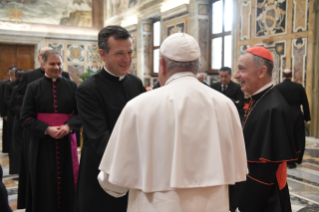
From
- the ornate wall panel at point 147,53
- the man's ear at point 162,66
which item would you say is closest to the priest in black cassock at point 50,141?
the man's ear at point 162,66

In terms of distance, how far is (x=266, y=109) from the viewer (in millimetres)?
2234

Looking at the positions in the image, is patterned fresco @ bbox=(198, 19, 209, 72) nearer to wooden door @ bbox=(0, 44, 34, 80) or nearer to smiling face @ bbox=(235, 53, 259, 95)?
smiling face @ bbox=(235, 53, 259, 95)

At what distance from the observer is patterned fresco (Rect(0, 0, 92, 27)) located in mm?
15578

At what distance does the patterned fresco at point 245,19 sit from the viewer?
859cm

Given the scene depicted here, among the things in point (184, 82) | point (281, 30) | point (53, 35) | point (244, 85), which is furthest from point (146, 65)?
point (184, 82)

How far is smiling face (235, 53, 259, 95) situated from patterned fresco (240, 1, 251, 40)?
6.63 metres

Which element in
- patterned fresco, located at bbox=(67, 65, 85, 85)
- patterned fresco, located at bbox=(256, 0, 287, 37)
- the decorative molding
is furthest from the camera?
patterned fresco, located at bbox=(67, 65, 85, 85)

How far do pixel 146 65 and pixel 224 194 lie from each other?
43.7 ft

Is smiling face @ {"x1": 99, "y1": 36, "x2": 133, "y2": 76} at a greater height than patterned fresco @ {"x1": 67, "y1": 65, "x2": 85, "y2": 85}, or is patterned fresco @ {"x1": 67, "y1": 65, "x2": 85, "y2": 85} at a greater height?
patterned fresco @ {"x1": 67, "y1": 65, "x2": 85, "y2": 85}

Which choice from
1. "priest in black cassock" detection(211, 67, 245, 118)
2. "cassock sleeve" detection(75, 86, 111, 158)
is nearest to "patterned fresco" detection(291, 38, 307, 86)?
"priest in black cassock" detection(211, 67, 245, 118)

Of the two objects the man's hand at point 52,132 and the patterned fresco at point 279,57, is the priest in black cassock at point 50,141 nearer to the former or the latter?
the man's hand at point 52,132

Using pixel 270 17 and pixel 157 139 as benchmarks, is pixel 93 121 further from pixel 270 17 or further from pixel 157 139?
pixel 270 17

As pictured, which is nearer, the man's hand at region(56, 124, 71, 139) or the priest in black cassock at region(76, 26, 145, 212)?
the priest in black cassock at region(76, 26, 145, 212)

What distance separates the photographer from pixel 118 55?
2.08m
